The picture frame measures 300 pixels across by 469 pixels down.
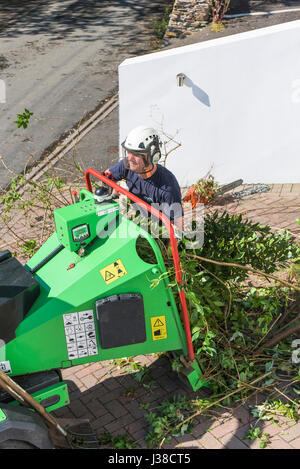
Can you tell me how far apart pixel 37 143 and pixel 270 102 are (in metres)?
4.59

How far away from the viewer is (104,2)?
18.4 meters

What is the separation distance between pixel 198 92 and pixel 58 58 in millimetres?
7487

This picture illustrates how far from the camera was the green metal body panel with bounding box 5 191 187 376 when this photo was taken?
369cm

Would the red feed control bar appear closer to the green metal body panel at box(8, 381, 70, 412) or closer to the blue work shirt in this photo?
the blue work shirt

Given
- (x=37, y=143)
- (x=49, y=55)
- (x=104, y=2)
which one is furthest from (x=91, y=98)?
(x=104, y=2)

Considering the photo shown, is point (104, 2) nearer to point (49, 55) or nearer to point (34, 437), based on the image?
point (49, 55)

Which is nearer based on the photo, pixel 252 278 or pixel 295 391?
pixel 295 391

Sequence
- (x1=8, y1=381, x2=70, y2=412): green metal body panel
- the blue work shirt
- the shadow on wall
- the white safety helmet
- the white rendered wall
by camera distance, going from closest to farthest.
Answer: (x1=8, y1=381, x2=70, y2=412): green metal body panel, the white safety helmet, the blue work shirt, the white rendered wall, the shadow on wall

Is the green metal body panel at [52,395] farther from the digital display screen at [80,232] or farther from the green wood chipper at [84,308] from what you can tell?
the digital display screen at [80,232]

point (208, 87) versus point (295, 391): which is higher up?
point (208, 87)

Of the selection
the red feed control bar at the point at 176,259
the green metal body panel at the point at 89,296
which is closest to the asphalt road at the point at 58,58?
the green metal body panel at the point at 89,296

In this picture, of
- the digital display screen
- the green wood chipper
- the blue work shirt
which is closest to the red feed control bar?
the green wood chipper

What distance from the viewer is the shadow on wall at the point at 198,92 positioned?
7602 millimetres

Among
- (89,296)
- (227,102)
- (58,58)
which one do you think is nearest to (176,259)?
(89,296)
